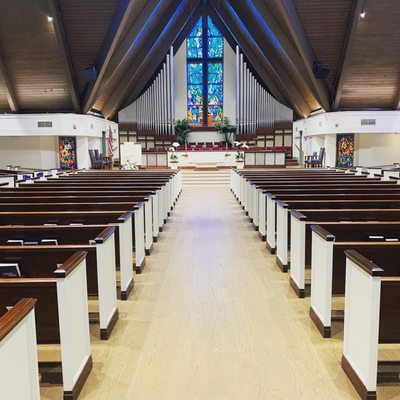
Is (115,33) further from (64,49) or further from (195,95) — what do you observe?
(195,95)

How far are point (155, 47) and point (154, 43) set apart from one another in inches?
41.8

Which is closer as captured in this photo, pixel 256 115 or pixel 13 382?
pixel 13 382

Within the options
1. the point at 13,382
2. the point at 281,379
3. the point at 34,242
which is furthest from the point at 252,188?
the point at 13,382

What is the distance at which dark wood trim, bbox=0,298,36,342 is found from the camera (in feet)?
4.96

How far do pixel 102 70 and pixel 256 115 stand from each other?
9.22 m

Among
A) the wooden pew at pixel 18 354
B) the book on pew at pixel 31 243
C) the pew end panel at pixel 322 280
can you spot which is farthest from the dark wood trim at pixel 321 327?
the book on pew at pixel 31 243

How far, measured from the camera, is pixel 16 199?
5328 millimetres

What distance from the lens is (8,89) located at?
12.4m

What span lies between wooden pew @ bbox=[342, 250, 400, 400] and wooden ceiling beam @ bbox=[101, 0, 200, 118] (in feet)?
46.5

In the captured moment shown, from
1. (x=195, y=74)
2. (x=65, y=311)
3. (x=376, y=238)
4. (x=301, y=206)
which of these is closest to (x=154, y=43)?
(x=195, y=74)

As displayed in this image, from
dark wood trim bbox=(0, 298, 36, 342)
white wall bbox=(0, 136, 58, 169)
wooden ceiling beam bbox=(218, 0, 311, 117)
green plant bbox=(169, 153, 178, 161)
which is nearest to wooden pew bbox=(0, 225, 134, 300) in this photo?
dark wood trim bbox=(0, 298, 36, 342)

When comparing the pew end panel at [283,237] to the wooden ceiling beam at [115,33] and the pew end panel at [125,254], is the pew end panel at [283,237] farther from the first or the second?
the wooden ceiling beam at [115,33]

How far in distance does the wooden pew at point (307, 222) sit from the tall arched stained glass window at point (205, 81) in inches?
644

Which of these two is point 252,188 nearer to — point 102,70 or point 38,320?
point 38,320
